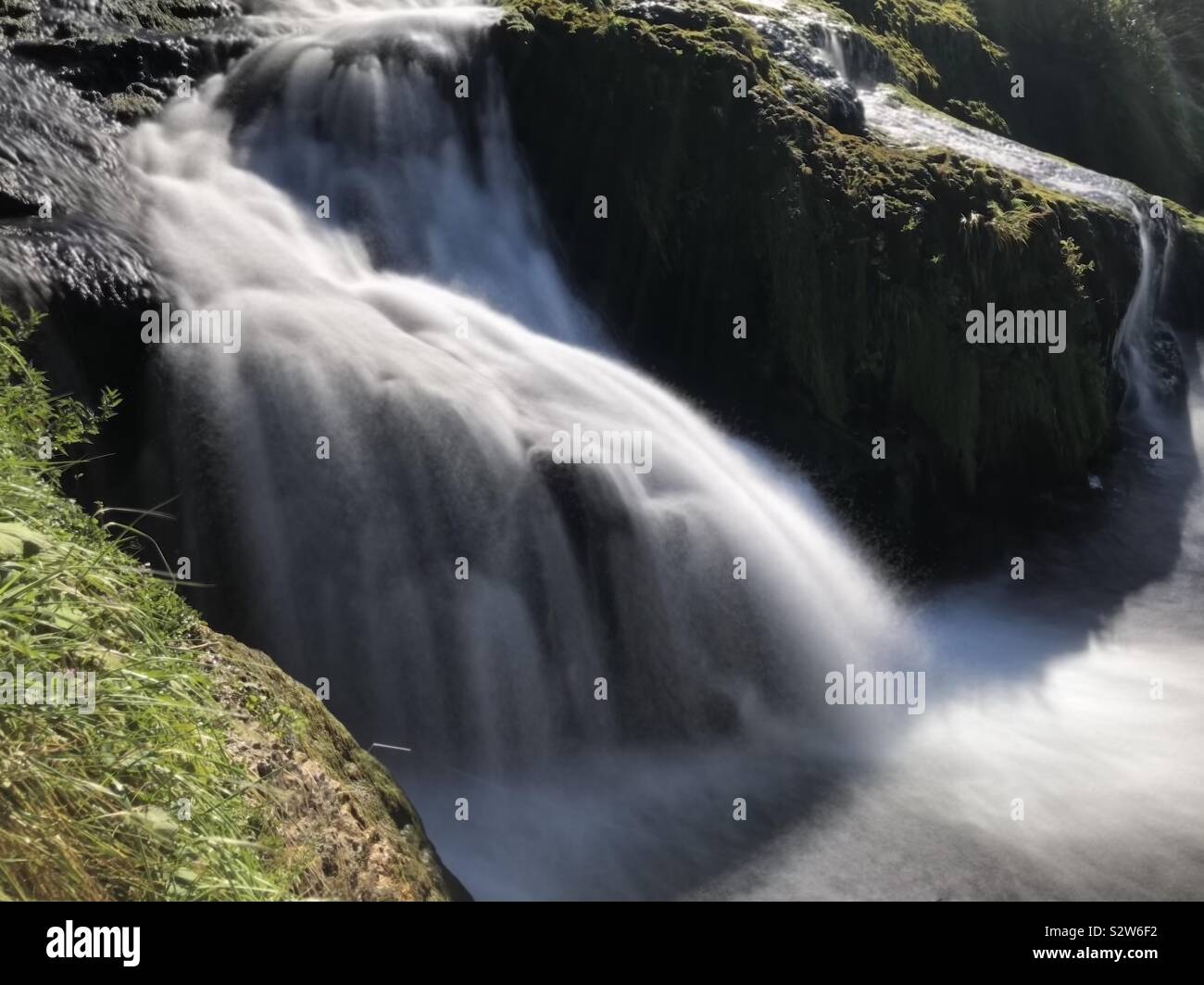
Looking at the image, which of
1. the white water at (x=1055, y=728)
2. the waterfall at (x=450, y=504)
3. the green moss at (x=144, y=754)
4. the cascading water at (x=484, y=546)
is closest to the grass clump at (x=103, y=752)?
the green moss at (x=144, y=754)

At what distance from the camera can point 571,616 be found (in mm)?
7316

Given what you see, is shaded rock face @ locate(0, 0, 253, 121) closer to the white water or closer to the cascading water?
the cascading water

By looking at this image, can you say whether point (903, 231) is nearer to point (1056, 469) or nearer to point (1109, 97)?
point (1056, 469)

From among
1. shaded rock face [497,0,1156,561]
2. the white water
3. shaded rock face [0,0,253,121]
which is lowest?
the white water

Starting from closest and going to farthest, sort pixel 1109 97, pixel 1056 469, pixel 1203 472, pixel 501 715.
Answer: pixel 501 715
pixel 1056 469
pixel 1203 472
pixel 1109 97

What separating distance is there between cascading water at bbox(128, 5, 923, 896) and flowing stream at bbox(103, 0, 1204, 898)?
0.02 m

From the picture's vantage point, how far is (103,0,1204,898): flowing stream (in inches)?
261

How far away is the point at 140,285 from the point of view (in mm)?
7078

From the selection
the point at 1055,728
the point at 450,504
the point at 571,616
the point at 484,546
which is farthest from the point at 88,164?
the point at 1055,728

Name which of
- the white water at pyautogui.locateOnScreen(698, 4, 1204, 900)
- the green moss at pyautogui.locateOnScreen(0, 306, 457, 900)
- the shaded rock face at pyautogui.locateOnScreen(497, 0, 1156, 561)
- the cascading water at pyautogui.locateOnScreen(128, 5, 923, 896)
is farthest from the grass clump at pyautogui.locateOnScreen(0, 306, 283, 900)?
the shaded rock face at pyautogui.locateOnScreen(497, 0, 1156, 561)

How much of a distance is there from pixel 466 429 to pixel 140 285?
223cm

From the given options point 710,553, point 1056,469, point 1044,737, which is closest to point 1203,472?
point 1056,469
